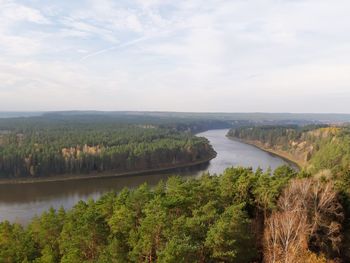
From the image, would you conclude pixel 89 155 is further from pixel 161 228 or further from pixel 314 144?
pixel 161 228

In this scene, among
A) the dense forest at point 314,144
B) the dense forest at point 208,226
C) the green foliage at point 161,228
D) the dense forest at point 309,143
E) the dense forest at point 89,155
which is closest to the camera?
the dense forest at point 208,226

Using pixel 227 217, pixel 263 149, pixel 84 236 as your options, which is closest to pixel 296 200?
pixel 227 217

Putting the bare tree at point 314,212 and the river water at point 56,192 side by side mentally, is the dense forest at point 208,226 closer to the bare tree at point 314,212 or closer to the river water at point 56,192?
the bare tree at point 314,212

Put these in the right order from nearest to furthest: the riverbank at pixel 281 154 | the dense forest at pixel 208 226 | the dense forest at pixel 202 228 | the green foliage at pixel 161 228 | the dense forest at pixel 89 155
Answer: the dense forest at pixel 202 228, the dense forest at pixel 208 226, the green foliage at pixel 161 228, the dense forest at pixel 89 155, the riverbank at pixel 281 154

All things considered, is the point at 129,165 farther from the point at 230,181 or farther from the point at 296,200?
the point at 296,200

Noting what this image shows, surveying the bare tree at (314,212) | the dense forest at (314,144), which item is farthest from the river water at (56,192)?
the bare tree at (314,212)

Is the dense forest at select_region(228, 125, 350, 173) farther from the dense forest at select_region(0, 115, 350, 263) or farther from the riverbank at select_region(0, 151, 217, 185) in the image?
the dense forest at select_region(0, 115, 350, 263)

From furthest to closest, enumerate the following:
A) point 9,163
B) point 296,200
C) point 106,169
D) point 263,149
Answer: point 263,149, point 106,169, point 9,163, point 296,200
